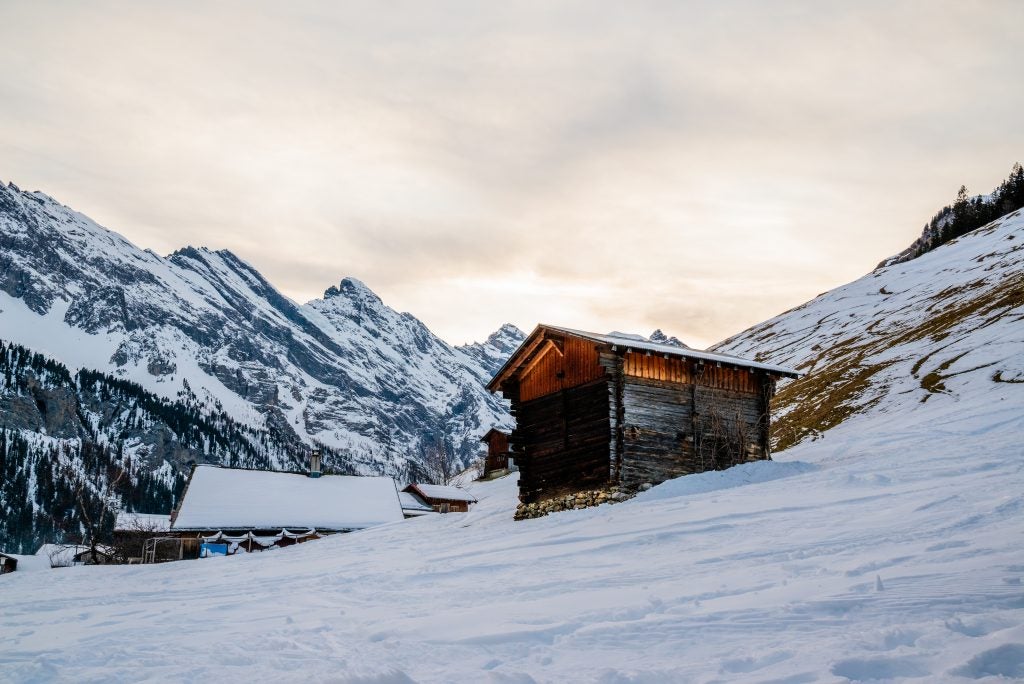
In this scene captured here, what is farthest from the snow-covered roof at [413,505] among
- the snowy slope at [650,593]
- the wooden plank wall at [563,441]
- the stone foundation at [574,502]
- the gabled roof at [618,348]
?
the stone foundation at [574,502]

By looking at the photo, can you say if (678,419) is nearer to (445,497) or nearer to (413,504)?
(445,497)

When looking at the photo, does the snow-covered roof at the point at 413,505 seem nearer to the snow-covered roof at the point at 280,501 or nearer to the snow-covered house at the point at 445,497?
the snow-covered house at the point at 445,497

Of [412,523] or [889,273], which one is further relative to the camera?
[889,273]

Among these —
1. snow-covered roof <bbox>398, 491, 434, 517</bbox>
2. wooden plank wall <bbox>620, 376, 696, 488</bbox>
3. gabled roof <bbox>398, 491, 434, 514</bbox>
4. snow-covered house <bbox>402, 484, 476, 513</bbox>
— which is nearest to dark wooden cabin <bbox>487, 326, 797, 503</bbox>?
wooden plank wall <bbox>620, 376, 696, 488</bbox>

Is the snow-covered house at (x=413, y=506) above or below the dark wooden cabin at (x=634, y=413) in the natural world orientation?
below

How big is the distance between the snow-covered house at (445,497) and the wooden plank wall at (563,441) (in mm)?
44314

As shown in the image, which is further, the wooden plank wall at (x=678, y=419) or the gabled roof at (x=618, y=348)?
the gabled roof at (x=618, y=348)

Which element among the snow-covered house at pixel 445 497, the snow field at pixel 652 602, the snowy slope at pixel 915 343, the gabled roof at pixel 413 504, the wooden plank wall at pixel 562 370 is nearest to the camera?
the snow field at pixel 652 602

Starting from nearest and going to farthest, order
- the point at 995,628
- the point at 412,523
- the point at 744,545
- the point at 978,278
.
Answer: the point at 995,628, the point at 744,545, the point at 412,523, the point at 978,278

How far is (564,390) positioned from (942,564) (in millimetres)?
20725

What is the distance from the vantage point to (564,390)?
30.4 meters

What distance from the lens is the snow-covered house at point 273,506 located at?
170 ft

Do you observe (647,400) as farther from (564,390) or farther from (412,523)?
(412,523)

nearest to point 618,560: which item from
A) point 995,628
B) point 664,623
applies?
point 664,623
